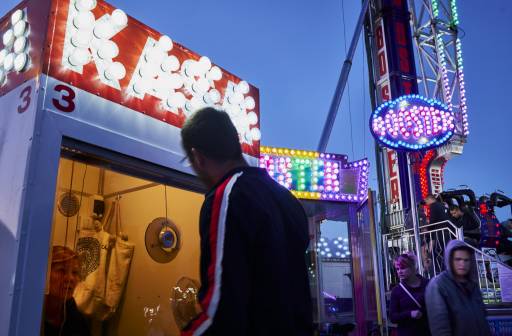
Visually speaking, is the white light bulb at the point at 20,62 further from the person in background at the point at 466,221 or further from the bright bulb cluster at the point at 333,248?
the person in background at the point at 466,221

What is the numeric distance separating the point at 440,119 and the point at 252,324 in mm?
8810

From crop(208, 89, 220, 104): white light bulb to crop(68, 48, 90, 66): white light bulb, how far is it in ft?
5.12

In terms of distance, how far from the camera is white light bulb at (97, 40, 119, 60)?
13.2ft

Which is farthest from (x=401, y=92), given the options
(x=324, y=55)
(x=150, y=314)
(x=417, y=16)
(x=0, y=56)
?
(x=324, y=55)

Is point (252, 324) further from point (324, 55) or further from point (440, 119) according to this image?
point (324, 55)

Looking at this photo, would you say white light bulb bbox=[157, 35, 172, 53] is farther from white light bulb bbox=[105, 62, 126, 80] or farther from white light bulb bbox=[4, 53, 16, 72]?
white light bulb bbox=[4, 53, 16, 72]

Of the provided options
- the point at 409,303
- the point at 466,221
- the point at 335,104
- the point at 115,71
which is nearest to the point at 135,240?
the point at 115,71

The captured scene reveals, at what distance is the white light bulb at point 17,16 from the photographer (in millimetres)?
3887

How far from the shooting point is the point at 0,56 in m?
3.99

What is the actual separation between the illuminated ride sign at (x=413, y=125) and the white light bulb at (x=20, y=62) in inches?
285

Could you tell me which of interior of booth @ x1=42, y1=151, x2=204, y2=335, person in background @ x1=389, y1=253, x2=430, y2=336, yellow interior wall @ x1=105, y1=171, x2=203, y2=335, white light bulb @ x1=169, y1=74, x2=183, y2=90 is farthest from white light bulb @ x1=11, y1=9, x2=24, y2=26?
person in background @ x1=389, y1=253, x2=430, y2=336

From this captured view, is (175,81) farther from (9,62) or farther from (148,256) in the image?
(148,256)

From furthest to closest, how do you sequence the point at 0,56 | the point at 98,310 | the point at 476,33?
the point at 476,33 < the point at 98,310 < the point at 0,56

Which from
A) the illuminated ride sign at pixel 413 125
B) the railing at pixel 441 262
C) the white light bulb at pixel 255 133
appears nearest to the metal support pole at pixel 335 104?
the illuminated ride sign at pixel 413 125
